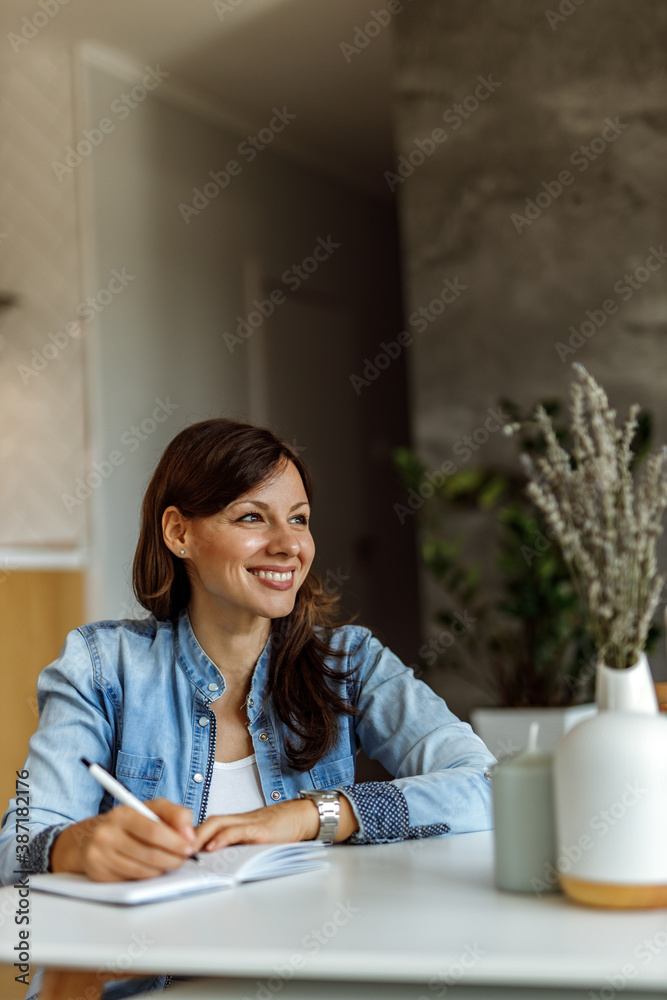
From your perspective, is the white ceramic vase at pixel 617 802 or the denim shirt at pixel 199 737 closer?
the white ceramic vase at pixel 617 802

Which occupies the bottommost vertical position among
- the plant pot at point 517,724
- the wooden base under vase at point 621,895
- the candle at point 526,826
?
the plant pot at point 517,724

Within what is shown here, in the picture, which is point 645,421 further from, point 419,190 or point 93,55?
point 93,55

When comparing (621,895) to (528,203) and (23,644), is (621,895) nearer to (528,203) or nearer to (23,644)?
(528,203)

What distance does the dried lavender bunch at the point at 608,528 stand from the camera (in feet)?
3.07

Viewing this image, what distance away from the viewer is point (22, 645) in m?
4.01

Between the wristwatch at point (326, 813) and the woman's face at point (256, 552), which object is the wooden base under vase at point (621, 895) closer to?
the wristwatch at point (326, 813)

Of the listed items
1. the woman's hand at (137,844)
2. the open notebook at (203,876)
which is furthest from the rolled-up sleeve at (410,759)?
the woman's hand at (137,844)

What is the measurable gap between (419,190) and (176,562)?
262 cm

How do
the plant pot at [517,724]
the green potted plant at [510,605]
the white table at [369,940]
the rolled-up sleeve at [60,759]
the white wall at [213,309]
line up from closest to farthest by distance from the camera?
the white table at [369,940] < the rolled-up sleeve at [60,759] < the plant pot at [517,724] < the green potted plant at [510,605] < the white wall at [213,309]

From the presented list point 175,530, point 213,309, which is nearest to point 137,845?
point 175,530

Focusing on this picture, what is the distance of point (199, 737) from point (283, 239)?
167 inches

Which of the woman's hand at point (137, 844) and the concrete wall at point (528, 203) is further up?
the concrete wall at point (528, 203)

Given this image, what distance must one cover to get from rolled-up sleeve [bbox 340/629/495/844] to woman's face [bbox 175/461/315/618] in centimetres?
17

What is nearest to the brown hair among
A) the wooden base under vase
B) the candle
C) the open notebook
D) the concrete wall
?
the open notebook
